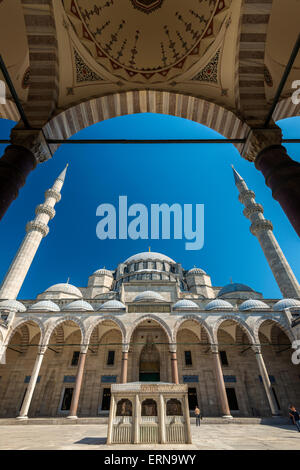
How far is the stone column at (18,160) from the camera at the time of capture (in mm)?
3688

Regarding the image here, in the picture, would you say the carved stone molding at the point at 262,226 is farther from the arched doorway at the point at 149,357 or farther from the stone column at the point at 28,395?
the stone column at the point at 28,395

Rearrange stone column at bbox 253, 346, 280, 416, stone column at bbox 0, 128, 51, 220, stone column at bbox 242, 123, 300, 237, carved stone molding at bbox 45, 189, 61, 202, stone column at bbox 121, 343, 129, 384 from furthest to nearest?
1. carved stone molding at bbox 45, 189, 61, 202
2. stone column at bbox 121, 343, 129, 384
3. stone column at bbox 253, 346, 280, 416
4. stone column at bbox 0, 128, 51, 220
5. stone column at bbox 242, 123, 300, 237

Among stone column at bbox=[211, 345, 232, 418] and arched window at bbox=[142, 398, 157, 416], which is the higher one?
stone column at bbox=[211, 345, 232, 418]

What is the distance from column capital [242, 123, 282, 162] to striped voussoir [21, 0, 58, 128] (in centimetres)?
421

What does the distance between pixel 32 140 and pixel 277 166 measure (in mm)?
4535

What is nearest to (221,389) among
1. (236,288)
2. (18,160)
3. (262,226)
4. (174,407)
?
(174,407)

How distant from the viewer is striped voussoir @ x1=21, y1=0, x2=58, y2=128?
15.5 ft

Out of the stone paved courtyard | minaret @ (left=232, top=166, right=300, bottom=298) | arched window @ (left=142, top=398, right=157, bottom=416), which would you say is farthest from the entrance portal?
arched window @ (left=142, top=398, right=157, bottom=416)

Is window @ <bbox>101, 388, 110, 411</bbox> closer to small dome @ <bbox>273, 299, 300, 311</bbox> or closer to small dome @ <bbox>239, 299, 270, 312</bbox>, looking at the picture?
small dome @ <bbox>239, 299, 270, 312</bbox>

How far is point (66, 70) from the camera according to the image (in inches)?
214

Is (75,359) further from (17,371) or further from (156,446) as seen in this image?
(156,446)

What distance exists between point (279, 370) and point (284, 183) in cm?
1699

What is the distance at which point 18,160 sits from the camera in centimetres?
416

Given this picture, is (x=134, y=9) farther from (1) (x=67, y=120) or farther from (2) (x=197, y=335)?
(2) (x=197, y=335)
